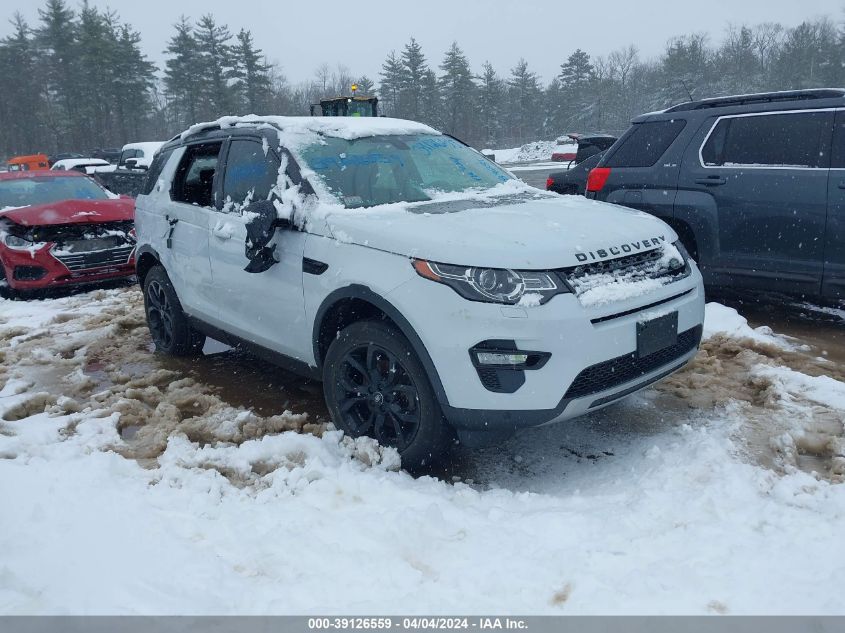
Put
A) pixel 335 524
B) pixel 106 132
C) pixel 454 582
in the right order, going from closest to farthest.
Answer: pixel 454 582
pixel 335 524
pixel 106 132

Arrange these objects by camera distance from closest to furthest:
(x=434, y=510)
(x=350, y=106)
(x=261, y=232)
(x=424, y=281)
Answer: (x=434, y=510)
(x=424, y=281)
(x=261, y=232)
(x=350, y=106)

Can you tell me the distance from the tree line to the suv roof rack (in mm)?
49049

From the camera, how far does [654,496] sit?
9.41ft

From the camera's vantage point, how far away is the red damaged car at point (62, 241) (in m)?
7.59

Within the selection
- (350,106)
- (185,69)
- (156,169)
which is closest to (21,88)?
(185,69)

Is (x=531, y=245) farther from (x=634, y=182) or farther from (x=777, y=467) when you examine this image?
(x=634, y=182)

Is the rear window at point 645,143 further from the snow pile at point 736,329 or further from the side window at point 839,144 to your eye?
the snow pile at point 736,329

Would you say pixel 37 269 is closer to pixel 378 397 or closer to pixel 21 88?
pixel 378 397

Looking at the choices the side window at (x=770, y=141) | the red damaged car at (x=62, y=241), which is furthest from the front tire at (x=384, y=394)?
the red damaged car at (x=62, y=241)

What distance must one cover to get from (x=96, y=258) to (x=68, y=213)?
2.13ft

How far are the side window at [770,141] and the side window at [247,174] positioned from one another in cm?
376

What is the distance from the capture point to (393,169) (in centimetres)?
394

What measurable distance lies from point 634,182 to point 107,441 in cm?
482

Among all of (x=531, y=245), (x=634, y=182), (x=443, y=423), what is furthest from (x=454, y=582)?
(x=634, y=182)
